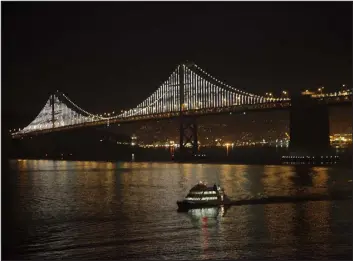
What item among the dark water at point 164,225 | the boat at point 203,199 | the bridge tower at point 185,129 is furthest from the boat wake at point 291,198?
the bridge tower at point 185,129

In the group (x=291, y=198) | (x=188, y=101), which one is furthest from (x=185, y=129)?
(x=291, y=198)

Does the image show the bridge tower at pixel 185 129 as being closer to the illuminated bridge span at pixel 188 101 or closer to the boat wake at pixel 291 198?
the illuminated bridge span at pixel 188 101

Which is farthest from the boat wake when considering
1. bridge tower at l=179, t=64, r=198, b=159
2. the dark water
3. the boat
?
bridge tower at l=179, t=64, r=198, b=159

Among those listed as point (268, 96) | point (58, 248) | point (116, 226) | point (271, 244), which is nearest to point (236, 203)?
point (116, 226)

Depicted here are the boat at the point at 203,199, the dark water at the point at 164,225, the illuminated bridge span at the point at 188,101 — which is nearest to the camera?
the dark water at the point at 164,225

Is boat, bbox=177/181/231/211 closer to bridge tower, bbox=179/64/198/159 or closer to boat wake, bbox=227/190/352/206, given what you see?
boat wake, bbox=227/190/352/206
